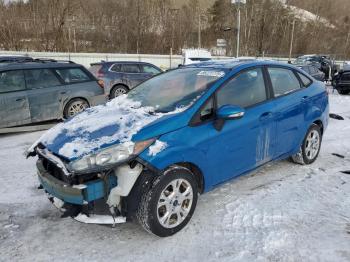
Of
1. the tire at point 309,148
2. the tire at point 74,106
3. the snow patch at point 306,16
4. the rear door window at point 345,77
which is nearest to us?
the tire at point 309,148

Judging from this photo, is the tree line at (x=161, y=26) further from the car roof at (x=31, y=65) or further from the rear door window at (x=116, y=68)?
the car roof at (x=31, y=65)

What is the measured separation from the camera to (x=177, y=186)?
3.45 m

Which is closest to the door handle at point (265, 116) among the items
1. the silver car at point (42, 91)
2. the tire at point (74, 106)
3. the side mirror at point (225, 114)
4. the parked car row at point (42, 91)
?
the side mirror at point (225, 114)

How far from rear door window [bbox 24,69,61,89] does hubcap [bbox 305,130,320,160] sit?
5.76 meters

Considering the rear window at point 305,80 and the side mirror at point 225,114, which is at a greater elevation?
the rear window at point 305,80

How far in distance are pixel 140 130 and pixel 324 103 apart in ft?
11.5

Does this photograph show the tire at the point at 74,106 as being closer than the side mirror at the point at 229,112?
No

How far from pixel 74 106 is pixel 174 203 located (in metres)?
5.81

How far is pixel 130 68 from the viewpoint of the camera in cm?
1381

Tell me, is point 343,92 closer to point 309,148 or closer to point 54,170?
point 309,148

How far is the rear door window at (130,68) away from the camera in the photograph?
1364cm

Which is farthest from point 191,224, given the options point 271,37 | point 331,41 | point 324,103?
point 331,41

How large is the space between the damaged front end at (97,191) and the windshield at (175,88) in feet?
3.03

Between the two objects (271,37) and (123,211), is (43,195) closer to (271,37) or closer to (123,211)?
(123,211)
